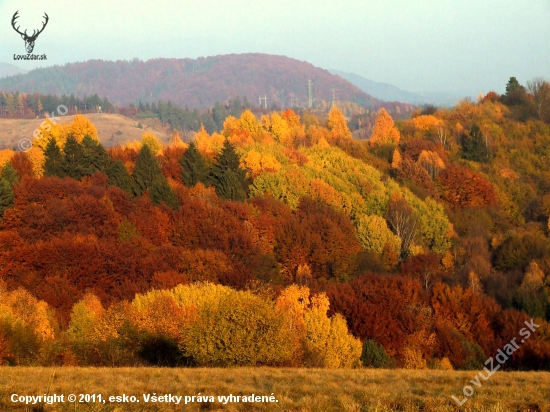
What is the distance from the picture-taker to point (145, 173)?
94.4 meters

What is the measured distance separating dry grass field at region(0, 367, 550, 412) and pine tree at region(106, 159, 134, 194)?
71.2 metres

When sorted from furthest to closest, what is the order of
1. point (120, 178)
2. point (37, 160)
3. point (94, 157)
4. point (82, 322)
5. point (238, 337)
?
point (37, 160) → point (94, 157) → point (120, 178) → point (82, 322) → point (238, 337)

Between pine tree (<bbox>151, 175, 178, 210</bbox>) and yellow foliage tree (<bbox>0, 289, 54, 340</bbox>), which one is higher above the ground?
pine tree (<bbox>151, 175, 178, 210</bbox>)

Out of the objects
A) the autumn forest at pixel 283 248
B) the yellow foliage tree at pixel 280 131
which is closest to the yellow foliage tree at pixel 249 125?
the autumn forest at pixel 283 248

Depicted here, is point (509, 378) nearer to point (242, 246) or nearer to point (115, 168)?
point (242, 246)

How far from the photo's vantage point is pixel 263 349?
28531 millimetres

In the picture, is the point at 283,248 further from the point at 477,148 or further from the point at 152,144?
the point at 477,148

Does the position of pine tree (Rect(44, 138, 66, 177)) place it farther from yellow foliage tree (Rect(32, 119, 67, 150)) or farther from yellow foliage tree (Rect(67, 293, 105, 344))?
yellow foliage tree (Rect(67, 293, 105, 344))

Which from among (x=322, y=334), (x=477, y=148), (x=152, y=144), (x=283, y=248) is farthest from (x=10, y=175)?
(x=477, y=148)

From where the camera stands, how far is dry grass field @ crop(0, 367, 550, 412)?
1625 cm

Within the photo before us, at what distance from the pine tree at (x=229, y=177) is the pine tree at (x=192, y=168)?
4.87ft

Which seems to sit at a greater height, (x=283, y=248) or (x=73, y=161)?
(x=73, y=161)

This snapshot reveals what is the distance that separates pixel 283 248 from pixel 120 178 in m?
25.7

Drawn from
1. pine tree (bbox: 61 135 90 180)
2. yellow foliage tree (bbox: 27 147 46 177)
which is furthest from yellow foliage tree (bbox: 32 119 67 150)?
pine tree (bbox: 61 135 90 180)
